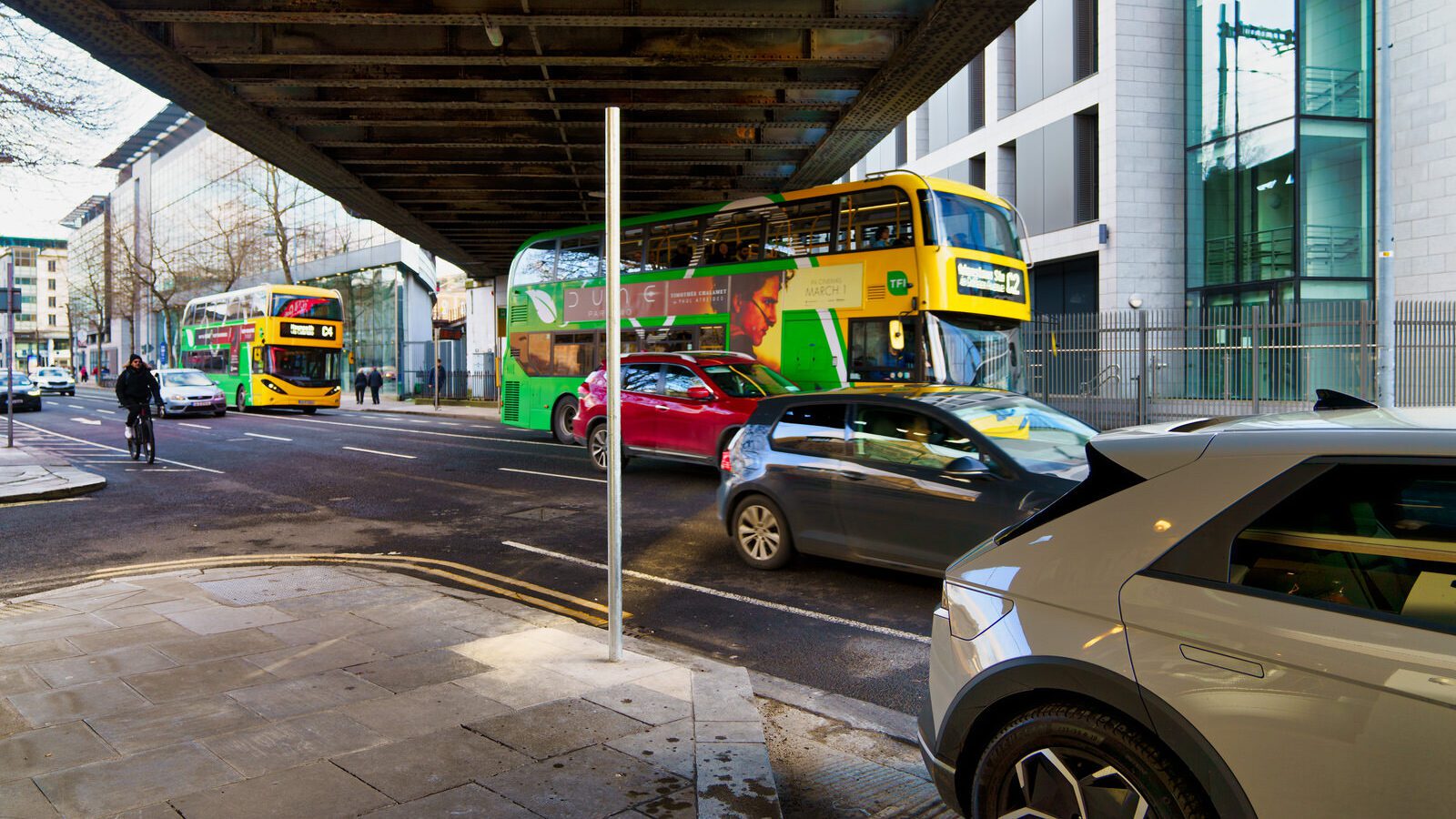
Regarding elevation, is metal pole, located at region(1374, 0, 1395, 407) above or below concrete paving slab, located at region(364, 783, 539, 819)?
above

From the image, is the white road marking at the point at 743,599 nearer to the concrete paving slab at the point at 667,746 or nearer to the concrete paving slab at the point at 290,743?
the concrete paving slab at the point at 667,746

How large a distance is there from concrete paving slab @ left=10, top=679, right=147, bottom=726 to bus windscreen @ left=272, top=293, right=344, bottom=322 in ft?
93.3

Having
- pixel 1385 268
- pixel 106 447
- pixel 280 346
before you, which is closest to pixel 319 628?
pixel 1385 268

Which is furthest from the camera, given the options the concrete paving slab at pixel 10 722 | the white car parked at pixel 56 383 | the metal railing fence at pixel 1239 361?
the white car parked at pixel 56 383

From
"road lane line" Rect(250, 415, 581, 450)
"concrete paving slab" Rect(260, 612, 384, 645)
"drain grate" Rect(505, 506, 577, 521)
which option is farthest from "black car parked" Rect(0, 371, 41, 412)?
"concrete paving slab" Rect(260, 612, 384, 645)

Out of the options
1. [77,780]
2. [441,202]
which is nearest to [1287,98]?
[441,202]

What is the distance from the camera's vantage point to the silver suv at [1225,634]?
2.06 metres

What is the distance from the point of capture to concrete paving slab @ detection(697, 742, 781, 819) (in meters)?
3.30

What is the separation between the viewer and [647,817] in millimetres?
3240

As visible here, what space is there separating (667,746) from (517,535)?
5756mm

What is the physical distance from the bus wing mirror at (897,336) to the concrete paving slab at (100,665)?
368 inches

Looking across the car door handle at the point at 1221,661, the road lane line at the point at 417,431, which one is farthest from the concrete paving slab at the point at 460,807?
the road lane line at the point at 417,431

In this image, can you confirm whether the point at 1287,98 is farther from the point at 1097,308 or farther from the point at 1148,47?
the point at 1097,308

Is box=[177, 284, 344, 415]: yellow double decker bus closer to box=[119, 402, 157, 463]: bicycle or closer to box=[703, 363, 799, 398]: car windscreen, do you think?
box=[119, 402, 157, 463]: bicycle
